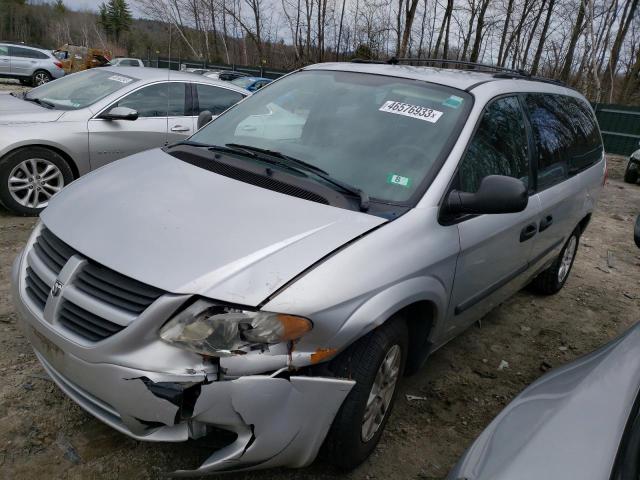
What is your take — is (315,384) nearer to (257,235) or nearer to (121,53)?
(257,235)

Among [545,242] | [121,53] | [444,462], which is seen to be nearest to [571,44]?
[545,242]

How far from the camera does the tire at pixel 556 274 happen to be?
4680 mm

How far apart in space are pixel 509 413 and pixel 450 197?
109 centimetres

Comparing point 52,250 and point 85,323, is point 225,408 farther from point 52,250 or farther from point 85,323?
point 52,250

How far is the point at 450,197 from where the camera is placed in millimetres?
2498

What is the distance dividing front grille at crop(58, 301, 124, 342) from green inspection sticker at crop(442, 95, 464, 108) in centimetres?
203

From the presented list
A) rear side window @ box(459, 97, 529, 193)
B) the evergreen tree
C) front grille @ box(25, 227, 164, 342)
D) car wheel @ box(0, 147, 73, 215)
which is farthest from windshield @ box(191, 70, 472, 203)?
the evergreen tree

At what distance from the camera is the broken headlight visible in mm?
1811

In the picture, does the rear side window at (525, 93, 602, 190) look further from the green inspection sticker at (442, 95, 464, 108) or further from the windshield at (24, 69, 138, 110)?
the windshield at (24, 69, 138, 110)

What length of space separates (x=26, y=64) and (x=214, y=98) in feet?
62.9

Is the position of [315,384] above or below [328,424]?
above

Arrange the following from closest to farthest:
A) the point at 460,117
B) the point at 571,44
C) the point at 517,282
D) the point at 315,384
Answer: the point at 315,384
the point at 460,117
the point at 517,282
the point at 571,44

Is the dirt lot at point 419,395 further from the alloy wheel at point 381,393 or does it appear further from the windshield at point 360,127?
the windshield at point 360,127

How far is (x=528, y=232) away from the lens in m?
3.28
